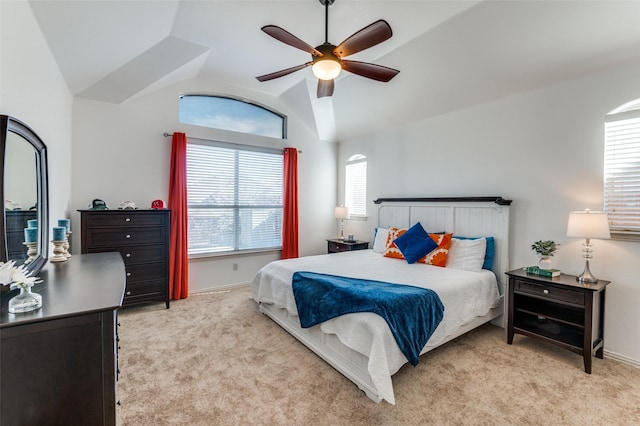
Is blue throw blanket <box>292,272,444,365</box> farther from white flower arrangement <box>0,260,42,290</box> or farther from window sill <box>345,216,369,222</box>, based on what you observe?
window sill <box>345,216,369,222</box>

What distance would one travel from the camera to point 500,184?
3457 millimetres

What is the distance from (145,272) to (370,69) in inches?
136

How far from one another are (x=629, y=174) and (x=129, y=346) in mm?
4841

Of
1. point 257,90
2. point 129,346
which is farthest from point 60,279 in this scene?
point 257,90

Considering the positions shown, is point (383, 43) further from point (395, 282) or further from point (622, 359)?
point (622, 359)

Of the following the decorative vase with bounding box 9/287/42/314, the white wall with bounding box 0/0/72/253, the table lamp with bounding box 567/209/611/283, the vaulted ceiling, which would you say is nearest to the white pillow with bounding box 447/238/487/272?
the table lamp with bounding box 567/209/611/283

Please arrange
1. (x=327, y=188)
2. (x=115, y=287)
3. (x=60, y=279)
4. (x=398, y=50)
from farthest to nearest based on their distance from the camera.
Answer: (x=327, y=188)
(x=398, y=50)
(x=60, y=279)
(x=115, y=287)

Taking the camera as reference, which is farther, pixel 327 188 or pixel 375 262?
pixel 327 188

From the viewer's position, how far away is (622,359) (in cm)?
259

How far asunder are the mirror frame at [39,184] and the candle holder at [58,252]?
0.05 m

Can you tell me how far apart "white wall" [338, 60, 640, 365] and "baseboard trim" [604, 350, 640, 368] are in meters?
0.01

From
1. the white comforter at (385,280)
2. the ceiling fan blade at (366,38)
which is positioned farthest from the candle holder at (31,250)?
the ceiling fan blade at (366,38)

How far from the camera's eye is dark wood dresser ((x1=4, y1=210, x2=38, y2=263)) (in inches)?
62.2

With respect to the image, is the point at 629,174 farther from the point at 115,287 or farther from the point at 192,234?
the point at 192,234
